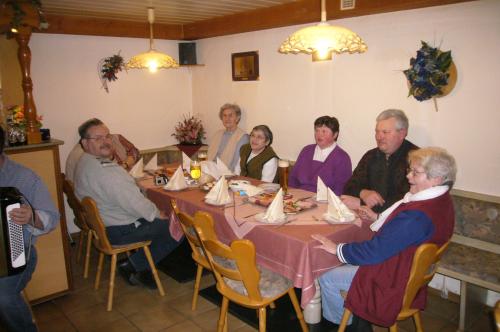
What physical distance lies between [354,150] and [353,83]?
0.66 meters

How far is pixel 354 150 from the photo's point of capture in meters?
3.82

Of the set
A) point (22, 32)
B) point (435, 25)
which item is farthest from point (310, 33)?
point (22, 32)

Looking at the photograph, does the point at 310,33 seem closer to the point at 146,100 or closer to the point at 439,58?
the point at 439,58

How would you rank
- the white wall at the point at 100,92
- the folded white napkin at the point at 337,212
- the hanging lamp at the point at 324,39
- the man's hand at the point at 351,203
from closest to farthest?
the hanging lamp at the point at 324,39 → the folded white napkin at the point at 337,212 → the man's hand at the point at 351,203 → the white wall at the point at 100,92

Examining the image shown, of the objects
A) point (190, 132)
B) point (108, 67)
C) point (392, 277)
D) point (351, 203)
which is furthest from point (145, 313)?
point (108, 67)

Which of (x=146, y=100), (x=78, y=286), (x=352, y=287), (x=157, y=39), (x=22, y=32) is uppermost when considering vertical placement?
(x=157, y=39)

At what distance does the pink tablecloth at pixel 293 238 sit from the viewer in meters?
2.10

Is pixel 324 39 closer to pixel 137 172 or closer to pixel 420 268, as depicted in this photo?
pixel 420 268

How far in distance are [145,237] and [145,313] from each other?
0.57 meters

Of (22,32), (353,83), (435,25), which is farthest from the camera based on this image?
(353,83)

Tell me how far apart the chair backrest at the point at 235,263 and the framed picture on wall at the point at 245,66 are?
2.88 metres

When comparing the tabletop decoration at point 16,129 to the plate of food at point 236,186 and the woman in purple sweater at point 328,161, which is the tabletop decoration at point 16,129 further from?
the woman in purple sweater at point 328,161

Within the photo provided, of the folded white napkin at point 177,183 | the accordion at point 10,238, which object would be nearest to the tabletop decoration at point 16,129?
the accordion at point 10,238

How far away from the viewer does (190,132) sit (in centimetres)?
543
